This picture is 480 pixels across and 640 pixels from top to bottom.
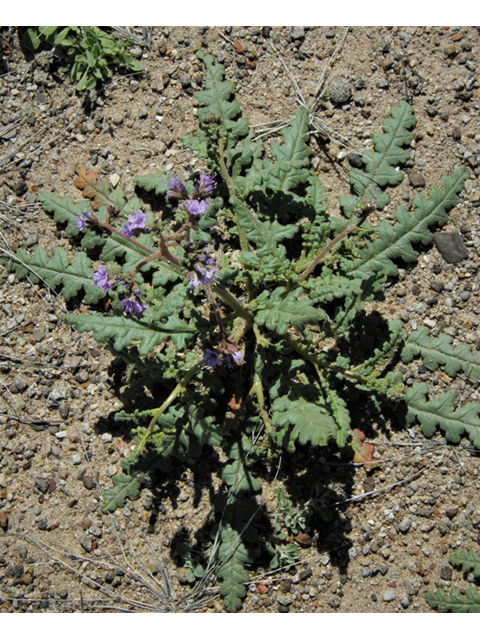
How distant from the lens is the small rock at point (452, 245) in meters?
4.55

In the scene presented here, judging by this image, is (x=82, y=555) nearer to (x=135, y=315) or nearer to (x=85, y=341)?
(x=85, y=341)

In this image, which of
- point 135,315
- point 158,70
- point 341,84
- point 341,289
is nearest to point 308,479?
point 341,289

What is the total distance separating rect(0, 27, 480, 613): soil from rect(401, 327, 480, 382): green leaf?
150 mm

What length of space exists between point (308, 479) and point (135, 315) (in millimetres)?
2032

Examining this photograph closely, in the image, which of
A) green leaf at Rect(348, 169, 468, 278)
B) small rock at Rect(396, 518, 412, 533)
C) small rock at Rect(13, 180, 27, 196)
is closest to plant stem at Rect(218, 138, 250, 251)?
green leaf at Rect(348, 169, 468, 278)

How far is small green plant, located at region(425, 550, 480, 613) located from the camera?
13.3 ft

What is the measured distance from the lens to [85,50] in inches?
198

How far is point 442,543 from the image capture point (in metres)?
4.28

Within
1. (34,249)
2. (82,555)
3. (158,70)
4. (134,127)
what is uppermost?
(158,70)

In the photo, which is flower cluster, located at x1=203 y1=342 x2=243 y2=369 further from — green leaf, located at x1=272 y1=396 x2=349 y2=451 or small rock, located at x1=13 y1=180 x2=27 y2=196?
small rock, located at x1=13 y1=180 x2=27 y2=196

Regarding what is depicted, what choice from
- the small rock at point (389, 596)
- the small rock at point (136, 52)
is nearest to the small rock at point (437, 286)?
the small rock at point (389, 596)

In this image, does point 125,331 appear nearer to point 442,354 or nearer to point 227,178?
point 227,178

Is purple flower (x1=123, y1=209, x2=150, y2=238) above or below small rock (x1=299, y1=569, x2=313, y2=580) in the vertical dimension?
above

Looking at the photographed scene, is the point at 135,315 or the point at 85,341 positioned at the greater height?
the point at 135,315
